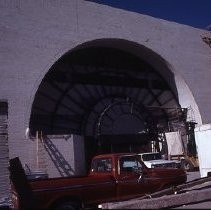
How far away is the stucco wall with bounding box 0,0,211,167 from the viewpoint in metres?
18.2

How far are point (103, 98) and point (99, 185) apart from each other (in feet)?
43.9

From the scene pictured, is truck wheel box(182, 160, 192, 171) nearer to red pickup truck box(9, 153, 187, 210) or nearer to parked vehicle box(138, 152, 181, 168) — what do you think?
parked vehicle box(138, 152, 181, 168)

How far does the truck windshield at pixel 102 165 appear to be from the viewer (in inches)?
470

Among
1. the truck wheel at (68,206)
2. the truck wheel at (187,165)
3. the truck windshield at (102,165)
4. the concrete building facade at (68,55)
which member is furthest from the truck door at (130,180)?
the truck wheel at (187,165)

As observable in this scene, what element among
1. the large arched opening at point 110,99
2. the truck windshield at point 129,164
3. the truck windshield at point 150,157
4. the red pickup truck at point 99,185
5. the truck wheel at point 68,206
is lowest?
the truck wheel at point 68,206

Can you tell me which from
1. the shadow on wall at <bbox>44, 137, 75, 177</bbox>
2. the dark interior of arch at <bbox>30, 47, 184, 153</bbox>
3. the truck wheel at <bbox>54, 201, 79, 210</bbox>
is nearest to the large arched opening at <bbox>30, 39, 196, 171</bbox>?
the dark interior of arch at <bbox>30, 47, 184, 153</bbox>

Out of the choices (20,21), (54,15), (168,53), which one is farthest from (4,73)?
(168,53)

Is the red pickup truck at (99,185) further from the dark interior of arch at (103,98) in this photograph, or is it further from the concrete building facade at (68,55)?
the dark interior of arch at (103,98)

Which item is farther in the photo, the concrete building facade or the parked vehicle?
the parked vehicle

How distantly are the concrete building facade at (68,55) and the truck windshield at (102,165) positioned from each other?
16.5 feet

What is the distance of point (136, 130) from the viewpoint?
81.5 feet

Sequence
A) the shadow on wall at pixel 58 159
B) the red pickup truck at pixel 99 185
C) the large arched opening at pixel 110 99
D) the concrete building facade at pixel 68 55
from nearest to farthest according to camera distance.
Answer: the red pickup truck at pixel 99 185
the concrete building facade at pixel 68 55
the shadow on wall at pixel 58 159
the large arched opening at pixel 110 99

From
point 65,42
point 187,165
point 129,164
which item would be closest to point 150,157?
point 187,165

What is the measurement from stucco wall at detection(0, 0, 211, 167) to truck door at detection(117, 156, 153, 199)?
7.06 meters
